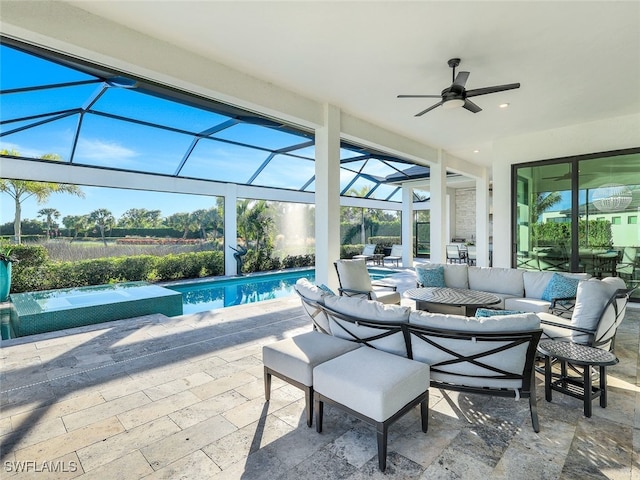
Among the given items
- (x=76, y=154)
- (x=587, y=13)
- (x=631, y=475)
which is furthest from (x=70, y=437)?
(x=76, y=154)

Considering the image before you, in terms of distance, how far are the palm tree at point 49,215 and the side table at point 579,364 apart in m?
9.79

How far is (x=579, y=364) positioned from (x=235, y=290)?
8.25m

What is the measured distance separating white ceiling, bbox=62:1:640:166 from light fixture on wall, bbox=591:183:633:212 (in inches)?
57.3

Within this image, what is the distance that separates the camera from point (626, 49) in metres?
3.87

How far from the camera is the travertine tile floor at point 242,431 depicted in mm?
1929

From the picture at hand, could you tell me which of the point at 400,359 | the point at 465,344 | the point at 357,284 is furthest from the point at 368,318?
the point at 357,284

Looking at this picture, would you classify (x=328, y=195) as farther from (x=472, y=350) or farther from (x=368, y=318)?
(x=472, y=350)

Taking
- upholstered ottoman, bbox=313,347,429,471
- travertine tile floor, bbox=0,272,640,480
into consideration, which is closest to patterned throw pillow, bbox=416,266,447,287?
travertine tile floor, bbox=0,272,640,480

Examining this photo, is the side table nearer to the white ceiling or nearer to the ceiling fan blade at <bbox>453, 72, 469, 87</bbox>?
the ceiling fan blade at <bbox>453, 72, 469, 87</bbox>

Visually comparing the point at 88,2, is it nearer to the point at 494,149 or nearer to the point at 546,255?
the point at 494,149

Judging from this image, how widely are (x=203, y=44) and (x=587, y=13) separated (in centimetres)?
398

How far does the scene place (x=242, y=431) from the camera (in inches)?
90.8

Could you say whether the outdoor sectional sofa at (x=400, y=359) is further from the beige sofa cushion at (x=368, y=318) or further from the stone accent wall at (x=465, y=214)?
the stone accent wall at (x=465, y=214)

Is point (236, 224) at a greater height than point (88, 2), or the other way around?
point (88, 2)
